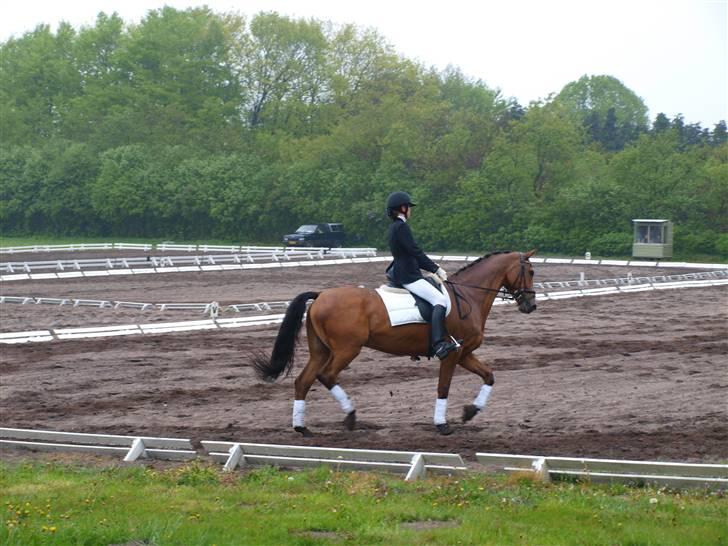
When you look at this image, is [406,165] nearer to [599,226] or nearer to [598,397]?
[599,226]

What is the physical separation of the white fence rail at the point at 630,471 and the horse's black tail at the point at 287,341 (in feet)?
12.5

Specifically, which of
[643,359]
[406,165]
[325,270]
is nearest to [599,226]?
[406,165]

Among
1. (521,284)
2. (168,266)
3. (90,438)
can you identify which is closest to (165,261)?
(168,266)

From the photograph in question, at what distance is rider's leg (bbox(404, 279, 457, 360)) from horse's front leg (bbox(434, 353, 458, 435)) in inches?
5.8

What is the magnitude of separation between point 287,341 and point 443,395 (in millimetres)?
2054

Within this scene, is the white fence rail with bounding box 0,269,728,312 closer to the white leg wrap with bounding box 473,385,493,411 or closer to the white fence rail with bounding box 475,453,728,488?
the white leg wrap with bounding box 473,385,493,411

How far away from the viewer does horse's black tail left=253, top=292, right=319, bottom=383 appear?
13539mm

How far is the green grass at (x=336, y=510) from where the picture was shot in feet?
27.3

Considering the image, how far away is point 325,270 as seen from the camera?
147 ft

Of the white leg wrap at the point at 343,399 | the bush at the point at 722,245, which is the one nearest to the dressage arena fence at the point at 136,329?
the white leg wrap at the point at 343,399

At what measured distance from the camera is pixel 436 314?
13.3 m

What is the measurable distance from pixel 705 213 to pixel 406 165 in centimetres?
1936

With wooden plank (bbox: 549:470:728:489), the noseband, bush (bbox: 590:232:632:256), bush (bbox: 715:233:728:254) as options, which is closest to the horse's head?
the noseband

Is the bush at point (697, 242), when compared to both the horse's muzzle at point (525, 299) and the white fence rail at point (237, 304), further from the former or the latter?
the horse's muzzle at point (525, 299)
